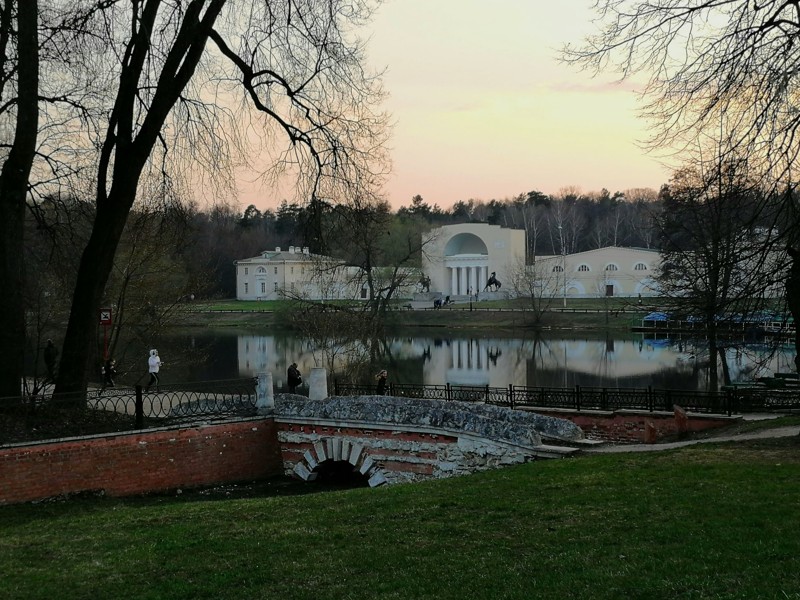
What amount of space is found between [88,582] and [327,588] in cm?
229

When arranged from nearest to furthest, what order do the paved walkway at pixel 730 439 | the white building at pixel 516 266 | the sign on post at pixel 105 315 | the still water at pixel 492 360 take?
1. the paved walkway at pixel 730 439
2. the sign on post at pixel 105 315
3. the still water at pixel 492 360
4. the white building at pixel 516 266

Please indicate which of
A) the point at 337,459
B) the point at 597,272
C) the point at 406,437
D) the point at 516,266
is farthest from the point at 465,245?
the point at 406,437

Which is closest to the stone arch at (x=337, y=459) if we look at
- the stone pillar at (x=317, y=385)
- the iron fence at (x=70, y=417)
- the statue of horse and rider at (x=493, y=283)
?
the iron fence at (x=70, y=417)

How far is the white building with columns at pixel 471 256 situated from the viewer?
8769cm

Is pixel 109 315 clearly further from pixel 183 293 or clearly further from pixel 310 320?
pixel 310 320

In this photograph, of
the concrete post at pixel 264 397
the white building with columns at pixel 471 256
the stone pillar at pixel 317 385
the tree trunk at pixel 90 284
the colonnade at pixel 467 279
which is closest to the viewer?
the tree trunk at pixel 90 284

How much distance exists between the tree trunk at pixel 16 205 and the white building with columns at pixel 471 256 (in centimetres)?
7054

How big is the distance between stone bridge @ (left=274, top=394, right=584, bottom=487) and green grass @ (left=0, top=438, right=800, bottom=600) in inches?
90.2

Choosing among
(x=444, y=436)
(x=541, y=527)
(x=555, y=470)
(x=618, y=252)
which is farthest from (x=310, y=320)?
(x=618, y=252)

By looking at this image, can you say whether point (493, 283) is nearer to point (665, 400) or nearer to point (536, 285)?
point (536, 285)

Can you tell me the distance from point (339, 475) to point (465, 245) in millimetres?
76467

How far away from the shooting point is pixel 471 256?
89250mm

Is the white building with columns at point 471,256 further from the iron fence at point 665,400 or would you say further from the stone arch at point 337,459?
the stone arch at point 337,459

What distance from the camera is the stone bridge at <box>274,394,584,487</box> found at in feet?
46.1
